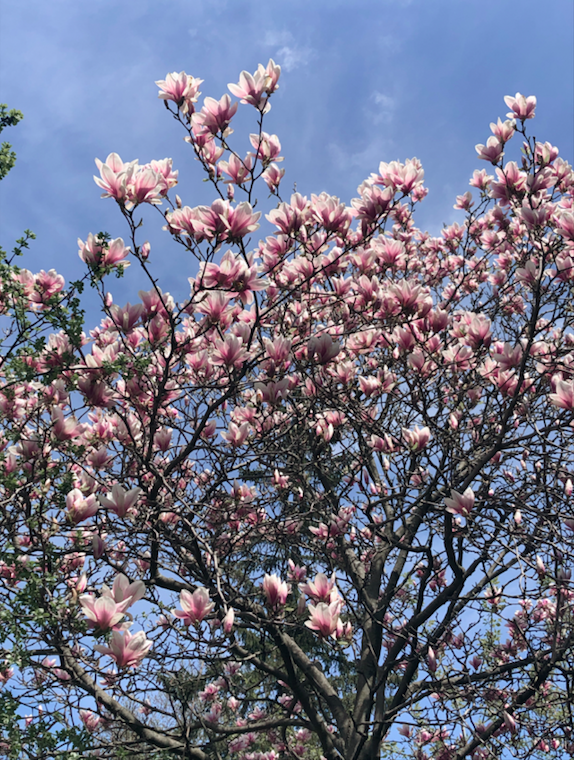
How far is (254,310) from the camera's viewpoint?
2.89m

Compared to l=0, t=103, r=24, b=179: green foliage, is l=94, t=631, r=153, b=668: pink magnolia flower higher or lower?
lower

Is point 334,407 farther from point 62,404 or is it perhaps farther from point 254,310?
point 62,404

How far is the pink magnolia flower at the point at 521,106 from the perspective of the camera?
133 inches

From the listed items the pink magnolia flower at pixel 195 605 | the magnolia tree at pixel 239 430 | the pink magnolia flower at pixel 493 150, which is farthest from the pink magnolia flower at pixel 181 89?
the pink magnolia flower at pixel 195 605

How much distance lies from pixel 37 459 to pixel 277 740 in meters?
5.23

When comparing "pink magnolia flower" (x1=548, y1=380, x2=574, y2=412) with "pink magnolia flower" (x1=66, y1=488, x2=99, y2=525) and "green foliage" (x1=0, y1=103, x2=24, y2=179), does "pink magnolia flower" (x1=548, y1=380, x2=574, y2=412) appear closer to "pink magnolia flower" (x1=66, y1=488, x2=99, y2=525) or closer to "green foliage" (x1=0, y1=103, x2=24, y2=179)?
"pink magnolia flower" (x1=66, y1=488, x2=99, y2=525)

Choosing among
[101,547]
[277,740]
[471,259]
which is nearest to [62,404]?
[101,547]

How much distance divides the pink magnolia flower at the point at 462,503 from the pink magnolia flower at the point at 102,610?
1851 mm

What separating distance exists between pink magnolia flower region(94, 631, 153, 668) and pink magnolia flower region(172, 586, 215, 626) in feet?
0.91

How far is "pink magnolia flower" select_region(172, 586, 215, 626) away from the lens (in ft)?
6.72

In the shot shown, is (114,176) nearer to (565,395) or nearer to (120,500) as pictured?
(120,500)

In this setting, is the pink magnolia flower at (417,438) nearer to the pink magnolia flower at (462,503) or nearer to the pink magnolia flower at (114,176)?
the pink magnolia flower at (462,503)

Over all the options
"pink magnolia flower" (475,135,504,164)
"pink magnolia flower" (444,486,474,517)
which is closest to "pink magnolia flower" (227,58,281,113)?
"pink magnolia flower" (475,135,504,164)

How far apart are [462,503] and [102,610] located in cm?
193
